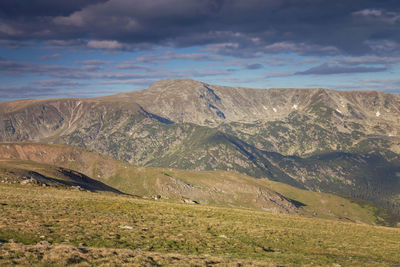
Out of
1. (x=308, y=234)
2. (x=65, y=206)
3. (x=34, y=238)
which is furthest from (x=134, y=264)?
(x=308, y=234)

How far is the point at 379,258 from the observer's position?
39.0 m

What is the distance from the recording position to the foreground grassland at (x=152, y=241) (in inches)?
985

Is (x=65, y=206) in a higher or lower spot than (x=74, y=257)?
lower

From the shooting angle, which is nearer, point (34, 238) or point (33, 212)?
point (34, 238)

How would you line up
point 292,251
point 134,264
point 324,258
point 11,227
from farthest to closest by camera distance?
point 292,251, point 324,258, point 11,227, point 134,264

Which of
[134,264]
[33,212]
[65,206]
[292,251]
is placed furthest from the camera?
Answer: [65,206]

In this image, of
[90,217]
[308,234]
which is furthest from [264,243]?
[90,217]

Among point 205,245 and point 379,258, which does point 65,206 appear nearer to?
point 205,245

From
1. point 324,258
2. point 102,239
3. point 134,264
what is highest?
point 134,264

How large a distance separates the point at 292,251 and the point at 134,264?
23803mm

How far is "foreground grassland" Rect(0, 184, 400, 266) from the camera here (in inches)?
985

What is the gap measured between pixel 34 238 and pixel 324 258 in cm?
3364

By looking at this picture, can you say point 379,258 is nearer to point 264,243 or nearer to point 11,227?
point 264,243

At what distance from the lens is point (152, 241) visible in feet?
113
